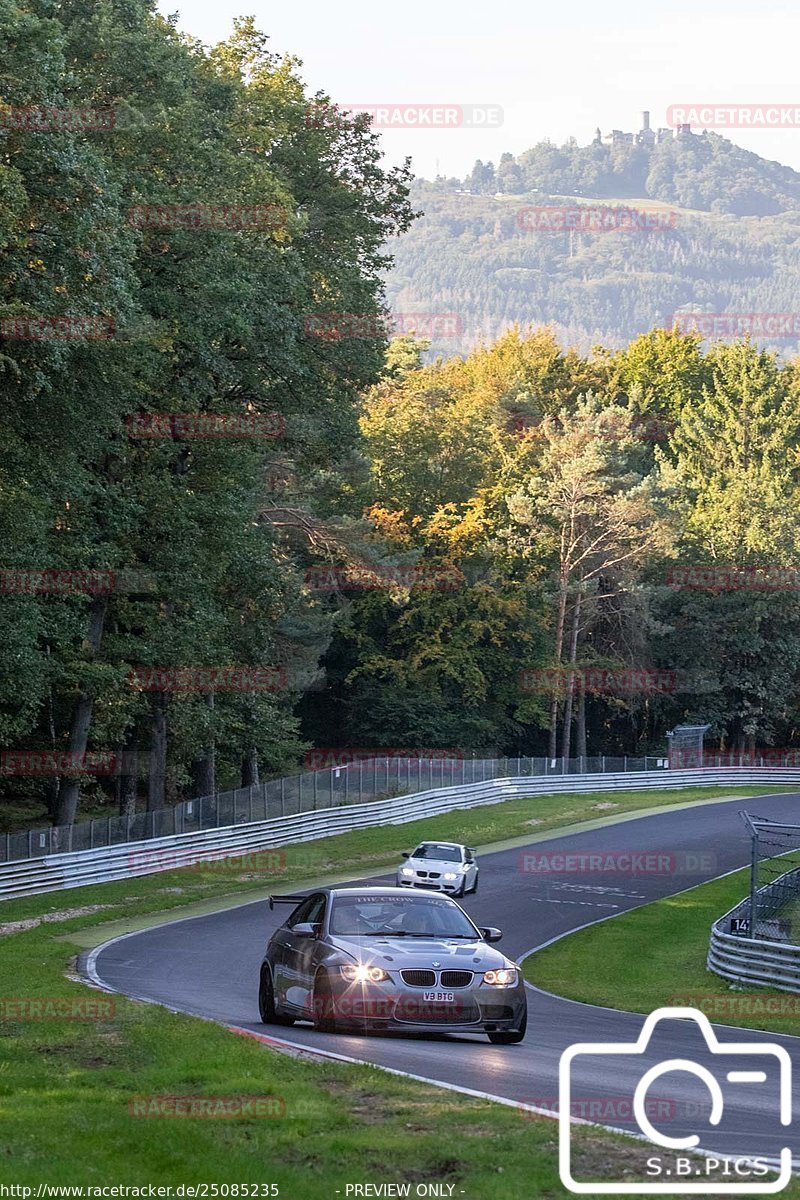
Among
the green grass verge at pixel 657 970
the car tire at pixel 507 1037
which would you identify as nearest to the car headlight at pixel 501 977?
the car tire at pixel 507 1037

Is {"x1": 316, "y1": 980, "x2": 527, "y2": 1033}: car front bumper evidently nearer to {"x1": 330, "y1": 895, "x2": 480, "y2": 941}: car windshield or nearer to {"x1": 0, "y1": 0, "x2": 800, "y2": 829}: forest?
{"x1": 330, "y1": 895, "x2": 480, "y2": 941}: car windshield

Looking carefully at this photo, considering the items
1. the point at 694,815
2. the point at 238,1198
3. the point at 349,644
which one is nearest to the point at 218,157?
the point at 238,1198

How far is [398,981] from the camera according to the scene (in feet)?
47.9

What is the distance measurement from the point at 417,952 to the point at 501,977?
2.65 feet

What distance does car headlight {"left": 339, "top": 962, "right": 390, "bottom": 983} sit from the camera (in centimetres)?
1465

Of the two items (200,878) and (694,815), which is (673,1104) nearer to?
(200,878)

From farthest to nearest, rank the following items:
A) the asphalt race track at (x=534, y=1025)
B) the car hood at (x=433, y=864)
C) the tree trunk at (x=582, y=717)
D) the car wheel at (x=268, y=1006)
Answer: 1. the tree trunk at (x=582, y=717)
2. the car hood at (x=433, y=864)
3. the car wheel at (x=268, y=1006)
4. the asphalt race track at (x=534, y=1025)

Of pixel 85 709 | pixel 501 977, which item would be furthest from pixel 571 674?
pixel 501 977

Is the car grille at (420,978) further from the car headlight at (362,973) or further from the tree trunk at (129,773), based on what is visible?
the tree trunk at (129,773)

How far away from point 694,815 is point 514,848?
11.0 metres

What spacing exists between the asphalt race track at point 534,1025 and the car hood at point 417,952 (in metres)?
0.71

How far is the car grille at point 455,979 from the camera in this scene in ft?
47.8

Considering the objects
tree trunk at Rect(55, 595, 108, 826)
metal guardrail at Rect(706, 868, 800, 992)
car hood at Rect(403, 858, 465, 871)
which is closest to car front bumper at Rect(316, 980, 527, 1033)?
metal guardrail at Rect(706, 868, 800, 992)

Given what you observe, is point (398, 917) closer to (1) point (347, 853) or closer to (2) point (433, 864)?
(2) point (433, 864)
